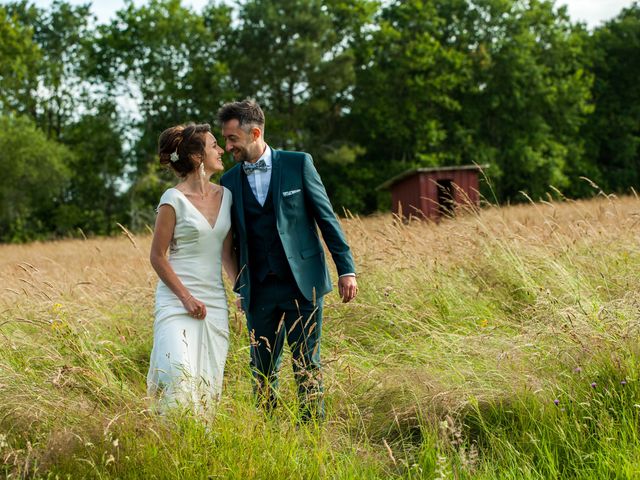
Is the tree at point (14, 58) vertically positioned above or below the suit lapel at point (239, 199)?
above

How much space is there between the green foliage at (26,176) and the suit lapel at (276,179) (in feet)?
93.5

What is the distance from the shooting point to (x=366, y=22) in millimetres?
39938

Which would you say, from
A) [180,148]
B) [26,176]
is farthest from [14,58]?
[180,148]

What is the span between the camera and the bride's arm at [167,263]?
430 centimetres

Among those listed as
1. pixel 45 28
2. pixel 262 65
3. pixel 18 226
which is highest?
pixel 45 28

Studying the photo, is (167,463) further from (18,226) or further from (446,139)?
(446,139)

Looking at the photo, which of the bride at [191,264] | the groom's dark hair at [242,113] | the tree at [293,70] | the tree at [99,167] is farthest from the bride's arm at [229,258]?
the tree at [99,167]

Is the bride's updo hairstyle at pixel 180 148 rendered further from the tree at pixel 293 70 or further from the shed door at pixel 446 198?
the tree at pixel 293 70

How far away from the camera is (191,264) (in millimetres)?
4441

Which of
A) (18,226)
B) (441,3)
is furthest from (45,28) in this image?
(441,3)

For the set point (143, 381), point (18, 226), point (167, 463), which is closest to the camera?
point (167, 463)

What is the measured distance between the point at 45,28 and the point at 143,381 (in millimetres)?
38432

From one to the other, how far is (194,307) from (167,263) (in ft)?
0.96

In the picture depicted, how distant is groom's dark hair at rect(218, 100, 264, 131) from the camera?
14.6 feet
